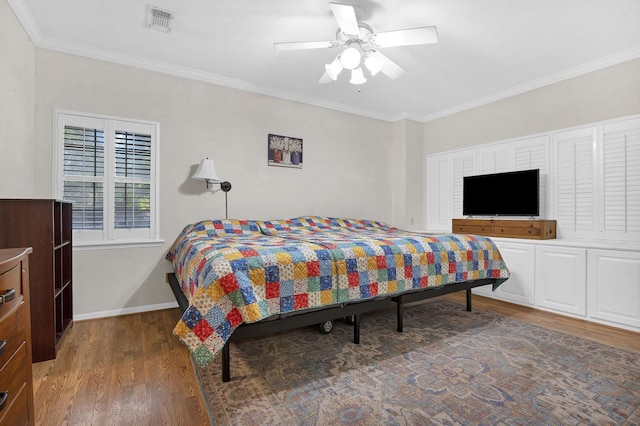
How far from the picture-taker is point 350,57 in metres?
2.44

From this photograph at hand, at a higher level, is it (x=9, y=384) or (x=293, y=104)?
(x=293, y=104)

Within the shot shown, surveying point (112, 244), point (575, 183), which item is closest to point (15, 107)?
point (112, 244)

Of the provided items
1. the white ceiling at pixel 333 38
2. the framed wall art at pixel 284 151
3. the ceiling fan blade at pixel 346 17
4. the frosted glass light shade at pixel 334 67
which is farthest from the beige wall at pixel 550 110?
the ceiling fan blade at pixel 346 17

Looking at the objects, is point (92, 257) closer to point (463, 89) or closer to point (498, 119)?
point (463, 89)

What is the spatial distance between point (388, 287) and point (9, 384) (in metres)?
1.98

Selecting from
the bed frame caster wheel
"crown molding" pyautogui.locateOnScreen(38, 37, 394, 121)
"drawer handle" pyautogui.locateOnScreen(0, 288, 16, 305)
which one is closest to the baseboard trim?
the bed frame caster wheel

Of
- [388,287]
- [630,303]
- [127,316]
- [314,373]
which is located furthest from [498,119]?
[127,316]

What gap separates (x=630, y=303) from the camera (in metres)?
2.71

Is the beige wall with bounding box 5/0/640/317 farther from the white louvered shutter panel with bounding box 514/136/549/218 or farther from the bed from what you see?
the bed

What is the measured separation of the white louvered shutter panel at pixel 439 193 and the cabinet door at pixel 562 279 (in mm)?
1495

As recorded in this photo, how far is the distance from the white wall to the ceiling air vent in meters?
0.75

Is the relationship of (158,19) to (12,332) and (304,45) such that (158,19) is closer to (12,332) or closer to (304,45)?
(304,45)

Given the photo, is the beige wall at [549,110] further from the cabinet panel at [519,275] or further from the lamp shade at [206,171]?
the lamp shade at [206,171]

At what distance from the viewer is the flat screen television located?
3562mm
